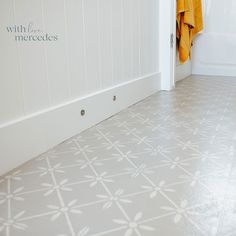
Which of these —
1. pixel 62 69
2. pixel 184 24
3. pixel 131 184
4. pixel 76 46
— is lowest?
pixel 131 184

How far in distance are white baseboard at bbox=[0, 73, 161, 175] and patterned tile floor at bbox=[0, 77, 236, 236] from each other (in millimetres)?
50

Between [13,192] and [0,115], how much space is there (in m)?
0.34

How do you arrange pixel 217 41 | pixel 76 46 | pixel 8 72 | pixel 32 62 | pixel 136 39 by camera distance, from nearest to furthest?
pixel 8 72 → pixel 32 62 → pixel 76 46 → pixel 136 39 → pixel 217 41

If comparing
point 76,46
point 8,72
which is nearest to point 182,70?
point 76,46

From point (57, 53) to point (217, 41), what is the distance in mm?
2787

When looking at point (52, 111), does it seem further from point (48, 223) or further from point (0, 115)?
point (48, 223)

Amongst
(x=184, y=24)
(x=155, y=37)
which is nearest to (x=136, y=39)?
(x=155, y=37)

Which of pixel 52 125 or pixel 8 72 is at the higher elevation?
pixel 8 72

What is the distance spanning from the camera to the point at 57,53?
5.18ft

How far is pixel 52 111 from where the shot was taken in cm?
155

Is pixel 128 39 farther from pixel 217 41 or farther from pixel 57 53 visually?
pixel 217 41

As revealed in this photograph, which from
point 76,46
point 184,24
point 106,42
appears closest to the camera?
point 76,46

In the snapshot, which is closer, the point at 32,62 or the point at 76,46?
the point at 32,62

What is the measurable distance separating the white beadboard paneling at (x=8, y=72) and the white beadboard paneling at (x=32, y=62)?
0.04 m
